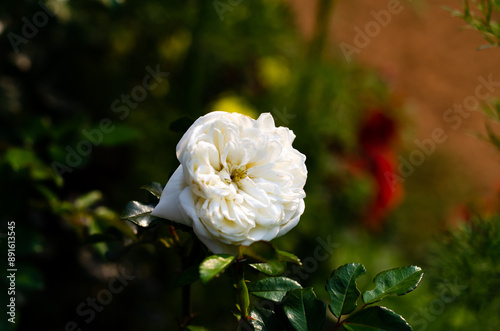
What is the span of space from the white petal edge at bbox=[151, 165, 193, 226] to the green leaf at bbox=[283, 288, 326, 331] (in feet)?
0.48

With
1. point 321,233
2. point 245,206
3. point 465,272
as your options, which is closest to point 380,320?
point 245,206

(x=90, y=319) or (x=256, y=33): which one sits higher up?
(x=256, y=33)

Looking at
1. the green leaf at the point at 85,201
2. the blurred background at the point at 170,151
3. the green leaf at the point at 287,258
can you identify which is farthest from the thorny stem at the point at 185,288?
the green leaf at the point at 85,201

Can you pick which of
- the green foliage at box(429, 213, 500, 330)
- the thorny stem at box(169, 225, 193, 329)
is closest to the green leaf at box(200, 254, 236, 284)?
the thorny stem at box(169, 225, 193, 329)

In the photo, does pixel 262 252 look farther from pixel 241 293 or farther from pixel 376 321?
pixel 376 321

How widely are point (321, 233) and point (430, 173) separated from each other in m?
1.59

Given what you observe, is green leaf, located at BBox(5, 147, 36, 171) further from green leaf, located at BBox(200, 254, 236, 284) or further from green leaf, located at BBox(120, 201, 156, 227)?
green leaf, located at BBox(200, 254, 236, 284)

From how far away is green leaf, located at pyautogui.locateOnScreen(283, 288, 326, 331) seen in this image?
59 centimetres

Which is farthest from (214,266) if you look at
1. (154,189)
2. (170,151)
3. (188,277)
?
(170,151)

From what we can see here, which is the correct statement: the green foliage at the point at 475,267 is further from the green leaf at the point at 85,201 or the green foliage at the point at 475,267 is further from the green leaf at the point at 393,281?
the green leaf at the point at 85,201

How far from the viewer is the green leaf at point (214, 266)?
0.52 meters

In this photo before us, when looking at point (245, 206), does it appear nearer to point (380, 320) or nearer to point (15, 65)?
point (380, 320)

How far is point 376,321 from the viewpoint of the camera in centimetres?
60

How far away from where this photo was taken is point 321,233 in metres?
2.20
